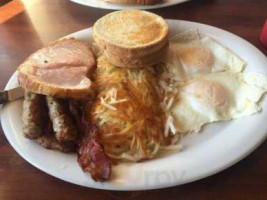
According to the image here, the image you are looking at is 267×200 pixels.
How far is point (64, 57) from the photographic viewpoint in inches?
64.0

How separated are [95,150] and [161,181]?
303mm

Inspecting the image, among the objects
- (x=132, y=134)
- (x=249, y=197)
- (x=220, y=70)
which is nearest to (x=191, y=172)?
(x=249, y=197)

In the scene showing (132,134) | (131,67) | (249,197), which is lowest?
(249,197)

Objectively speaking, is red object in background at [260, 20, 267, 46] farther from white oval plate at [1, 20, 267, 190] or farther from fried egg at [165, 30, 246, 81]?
white oval plate at [1, 20, 267, 190]

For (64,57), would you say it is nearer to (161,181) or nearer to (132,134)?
(132,134)

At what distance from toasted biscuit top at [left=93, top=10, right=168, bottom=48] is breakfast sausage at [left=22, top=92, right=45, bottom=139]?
0.48 meters

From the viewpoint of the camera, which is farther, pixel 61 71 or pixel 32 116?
pixel 61 71

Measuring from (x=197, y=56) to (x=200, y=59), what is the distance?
26 mm

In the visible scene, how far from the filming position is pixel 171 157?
127cm

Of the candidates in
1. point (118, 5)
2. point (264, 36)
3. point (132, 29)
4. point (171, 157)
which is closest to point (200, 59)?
point (132, 29)

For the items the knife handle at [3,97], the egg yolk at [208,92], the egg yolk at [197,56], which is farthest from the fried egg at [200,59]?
the knife handle at [3,97]

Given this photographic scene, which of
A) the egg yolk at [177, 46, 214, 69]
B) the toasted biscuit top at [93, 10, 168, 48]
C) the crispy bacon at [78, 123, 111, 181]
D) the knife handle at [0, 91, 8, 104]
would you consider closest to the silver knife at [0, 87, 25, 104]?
the knife handle at [0, 91, 8, 104]

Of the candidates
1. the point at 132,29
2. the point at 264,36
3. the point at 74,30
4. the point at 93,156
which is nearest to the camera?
the point at 93,156

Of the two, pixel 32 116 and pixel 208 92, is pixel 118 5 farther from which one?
pixel 32 116
